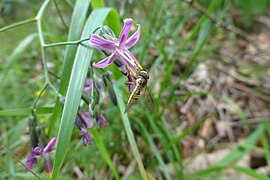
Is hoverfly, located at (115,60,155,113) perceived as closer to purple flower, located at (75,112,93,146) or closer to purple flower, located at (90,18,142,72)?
purple flower, located at (90,18,142,72)

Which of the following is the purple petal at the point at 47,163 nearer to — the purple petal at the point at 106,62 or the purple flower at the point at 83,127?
the purple flower at the point at 83,127

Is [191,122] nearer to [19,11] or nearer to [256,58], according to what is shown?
[256,58]

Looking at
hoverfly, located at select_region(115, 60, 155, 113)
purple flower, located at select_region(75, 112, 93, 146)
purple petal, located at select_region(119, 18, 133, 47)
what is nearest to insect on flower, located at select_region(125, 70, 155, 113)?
hoverfly, located at select_region(115, 60, 155, 113)

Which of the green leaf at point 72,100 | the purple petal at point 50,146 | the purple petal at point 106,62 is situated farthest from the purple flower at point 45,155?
the purple petal at point 106,62

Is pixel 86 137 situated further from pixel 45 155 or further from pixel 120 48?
pixel 120 48

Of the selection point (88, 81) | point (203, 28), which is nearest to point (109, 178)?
point (88, 81)

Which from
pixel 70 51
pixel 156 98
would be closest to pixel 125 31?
pixel 70 51

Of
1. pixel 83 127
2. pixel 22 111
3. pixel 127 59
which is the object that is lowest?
pixel 83 127
